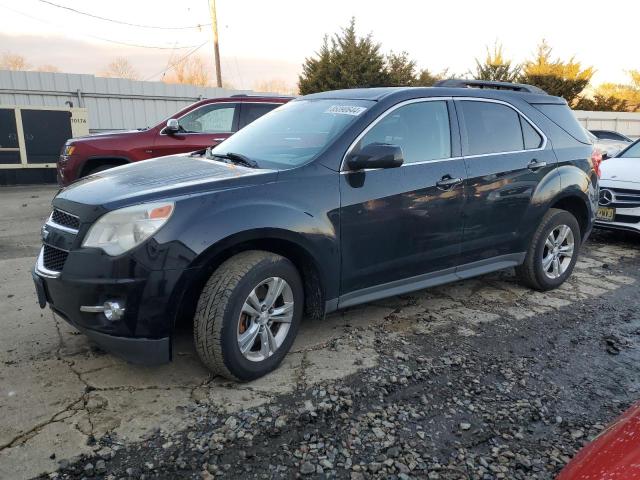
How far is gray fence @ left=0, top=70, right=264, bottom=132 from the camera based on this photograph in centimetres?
1318

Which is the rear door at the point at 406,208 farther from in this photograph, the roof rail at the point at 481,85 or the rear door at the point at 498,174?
the roof rail at the point at 481,85

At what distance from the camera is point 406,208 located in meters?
3.59

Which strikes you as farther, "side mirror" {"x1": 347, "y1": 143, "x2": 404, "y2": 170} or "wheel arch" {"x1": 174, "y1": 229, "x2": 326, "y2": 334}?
"side mirror" {"x1": 347, "y1": 143, "x2": 404, "y2": 170}

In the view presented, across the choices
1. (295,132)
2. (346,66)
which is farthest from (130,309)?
(346,66)

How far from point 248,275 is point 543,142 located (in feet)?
10.5

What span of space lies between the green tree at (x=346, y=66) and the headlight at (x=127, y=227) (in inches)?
786

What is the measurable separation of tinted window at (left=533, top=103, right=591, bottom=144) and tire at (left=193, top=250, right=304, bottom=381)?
10.3ft

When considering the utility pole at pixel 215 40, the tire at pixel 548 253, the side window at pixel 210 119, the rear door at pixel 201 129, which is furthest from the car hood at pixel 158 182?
the utility pole at pixel 215 40

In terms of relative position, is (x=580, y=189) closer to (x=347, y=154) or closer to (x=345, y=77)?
(x=347, y=154)

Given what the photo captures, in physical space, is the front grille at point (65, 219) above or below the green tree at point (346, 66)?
below

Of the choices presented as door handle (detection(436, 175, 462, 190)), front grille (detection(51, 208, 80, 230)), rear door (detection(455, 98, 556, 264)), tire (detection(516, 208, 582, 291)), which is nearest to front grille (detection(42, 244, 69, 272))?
front grille (detection(51, 208, 80, 230))

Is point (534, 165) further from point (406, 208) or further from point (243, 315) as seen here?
point (243, 315)

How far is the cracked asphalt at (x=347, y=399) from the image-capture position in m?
2.42

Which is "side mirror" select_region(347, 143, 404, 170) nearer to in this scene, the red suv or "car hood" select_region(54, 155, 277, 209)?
"car hood" select_region(54, 155, 277, 209)
